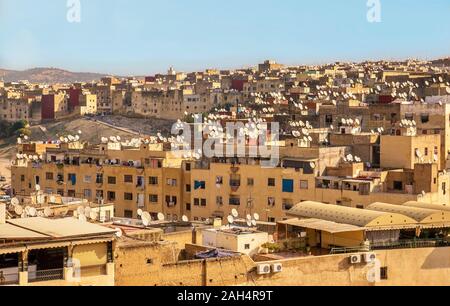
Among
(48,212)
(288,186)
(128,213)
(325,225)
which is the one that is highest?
(325,225)

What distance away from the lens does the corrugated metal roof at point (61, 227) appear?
11609 millimetres

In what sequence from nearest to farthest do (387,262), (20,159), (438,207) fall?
(387,262) → (438,207) → (20,159)

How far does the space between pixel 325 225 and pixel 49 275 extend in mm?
4766

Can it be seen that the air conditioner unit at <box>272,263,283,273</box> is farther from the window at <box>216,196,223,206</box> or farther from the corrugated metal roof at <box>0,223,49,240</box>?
the window at <box>216,196,223,206</box>

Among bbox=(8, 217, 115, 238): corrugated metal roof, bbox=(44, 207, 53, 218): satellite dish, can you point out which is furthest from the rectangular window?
bbox=(8, 217, 115, 238): corrugated metal roof

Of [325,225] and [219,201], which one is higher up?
[325,225]

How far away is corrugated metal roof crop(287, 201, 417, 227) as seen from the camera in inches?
567

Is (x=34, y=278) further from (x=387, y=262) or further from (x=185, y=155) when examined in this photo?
(x=185, y=155)

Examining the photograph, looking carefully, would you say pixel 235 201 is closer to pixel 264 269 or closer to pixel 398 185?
pixel 398 185

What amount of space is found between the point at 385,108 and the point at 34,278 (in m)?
20.8

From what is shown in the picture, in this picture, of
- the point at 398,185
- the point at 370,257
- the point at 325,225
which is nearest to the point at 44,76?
the point at 398,185

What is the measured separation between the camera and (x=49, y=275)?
450 inches

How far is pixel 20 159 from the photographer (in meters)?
28.5
